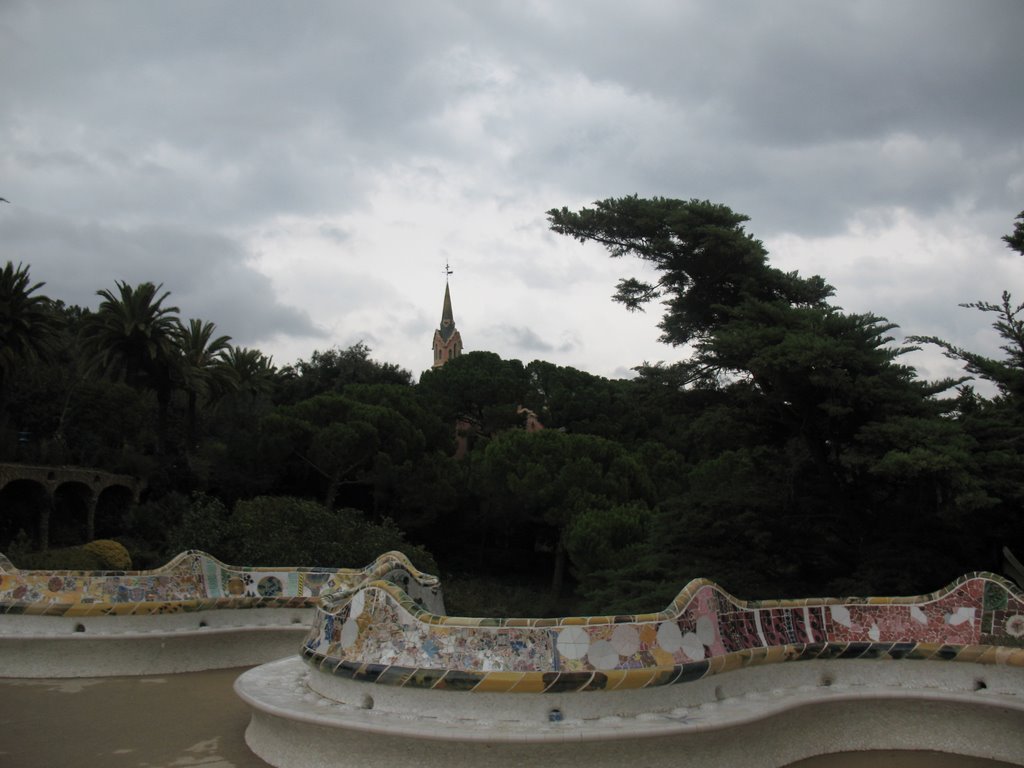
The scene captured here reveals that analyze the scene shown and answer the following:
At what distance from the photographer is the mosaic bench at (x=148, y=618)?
309 inches

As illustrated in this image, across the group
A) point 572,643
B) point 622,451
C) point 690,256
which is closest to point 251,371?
point 622,451

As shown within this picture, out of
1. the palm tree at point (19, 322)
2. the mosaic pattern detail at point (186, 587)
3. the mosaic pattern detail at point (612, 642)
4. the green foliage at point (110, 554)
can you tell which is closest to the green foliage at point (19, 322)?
the palm tree at point (19, 322)

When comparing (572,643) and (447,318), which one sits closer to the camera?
(572,643)

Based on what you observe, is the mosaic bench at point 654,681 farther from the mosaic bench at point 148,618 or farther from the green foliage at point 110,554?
the green foliage at point 110,554

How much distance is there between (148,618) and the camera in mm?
8328

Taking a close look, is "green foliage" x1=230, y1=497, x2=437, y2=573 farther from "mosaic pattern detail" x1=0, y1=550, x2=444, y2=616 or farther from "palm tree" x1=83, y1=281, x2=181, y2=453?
"palm tree" x1=83, y1=281, x2=181, y2=453

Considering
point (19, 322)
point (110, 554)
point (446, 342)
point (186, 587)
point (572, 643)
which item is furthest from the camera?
point (446, 342)

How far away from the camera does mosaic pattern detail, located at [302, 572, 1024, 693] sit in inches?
200

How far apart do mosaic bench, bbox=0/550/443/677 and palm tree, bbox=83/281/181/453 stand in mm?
21624

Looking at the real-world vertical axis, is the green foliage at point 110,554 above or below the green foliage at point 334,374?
below

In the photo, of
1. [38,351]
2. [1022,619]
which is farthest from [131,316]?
[1022,619]

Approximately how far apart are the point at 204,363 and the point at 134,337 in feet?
11.9

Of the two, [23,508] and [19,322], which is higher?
[19,322]

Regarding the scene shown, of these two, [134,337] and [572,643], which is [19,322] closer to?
[134,337]
